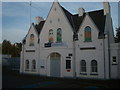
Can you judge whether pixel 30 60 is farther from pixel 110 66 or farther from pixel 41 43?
pixel 110 66

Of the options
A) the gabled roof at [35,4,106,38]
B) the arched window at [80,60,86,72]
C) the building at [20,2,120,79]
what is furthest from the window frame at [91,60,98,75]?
the gabled roof at [35,4,106,38]

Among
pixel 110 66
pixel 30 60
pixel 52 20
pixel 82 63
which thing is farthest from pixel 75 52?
pixel 30 60

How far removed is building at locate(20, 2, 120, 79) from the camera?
58.3ft

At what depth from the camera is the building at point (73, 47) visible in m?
17.8

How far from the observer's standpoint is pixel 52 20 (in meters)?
21.9

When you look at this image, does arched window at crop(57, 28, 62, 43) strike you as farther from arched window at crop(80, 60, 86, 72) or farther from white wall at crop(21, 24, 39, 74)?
arched window at crop(80, 60, 86, 72)

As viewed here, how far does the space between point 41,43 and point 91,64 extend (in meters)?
8.66

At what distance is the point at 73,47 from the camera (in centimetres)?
1959

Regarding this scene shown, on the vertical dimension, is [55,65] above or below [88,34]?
below

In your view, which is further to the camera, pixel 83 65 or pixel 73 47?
pixel 73 47

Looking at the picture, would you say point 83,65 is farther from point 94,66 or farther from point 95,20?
point 95,20

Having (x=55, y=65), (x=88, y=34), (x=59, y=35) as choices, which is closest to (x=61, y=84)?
(x=55, y=65)

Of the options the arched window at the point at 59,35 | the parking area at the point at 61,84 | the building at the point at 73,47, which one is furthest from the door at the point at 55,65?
the parking area at the point at 61,84

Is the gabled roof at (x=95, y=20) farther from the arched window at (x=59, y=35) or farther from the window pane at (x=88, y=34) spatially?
the arched window at (x=59, y=35)
